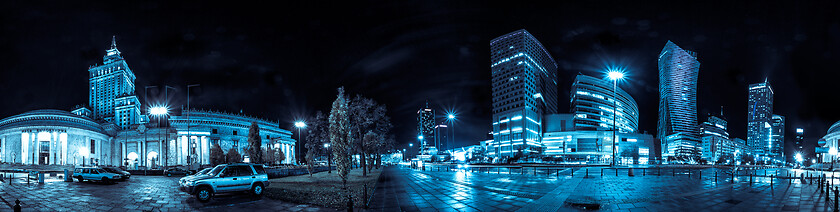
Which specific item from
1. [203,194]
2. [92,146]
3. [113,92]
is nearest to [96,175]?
[203,194]

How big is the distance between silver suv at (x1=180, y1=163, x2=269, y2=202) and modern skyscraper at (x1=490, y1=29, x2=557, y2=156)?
4407 inches

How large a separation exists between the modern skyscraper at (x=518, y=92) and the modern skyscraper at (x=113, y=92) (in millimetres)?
122216

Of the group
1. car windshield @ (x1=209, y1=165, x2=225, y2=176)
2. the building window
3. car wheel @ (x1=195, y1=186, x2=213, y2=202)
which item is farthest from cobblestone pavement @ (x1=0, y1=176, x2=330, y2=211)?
the building window

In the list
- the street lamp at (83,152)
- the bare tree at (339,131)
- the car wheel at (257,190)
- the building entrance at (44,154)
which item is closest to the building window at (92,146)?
the street lamp at (83,152)

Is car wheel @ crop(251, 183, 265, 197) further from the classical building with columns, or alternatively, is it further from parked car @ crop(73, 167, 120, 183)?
the classical building with columns

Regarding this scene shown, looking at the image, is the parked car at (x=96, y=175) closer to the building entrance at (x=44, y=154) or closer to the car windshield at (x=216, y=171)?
the car windshield at (x=216, y=171)

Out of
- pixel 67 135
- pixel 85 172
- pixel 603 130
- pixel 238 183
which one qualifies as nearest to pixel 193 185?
pixel 238 183

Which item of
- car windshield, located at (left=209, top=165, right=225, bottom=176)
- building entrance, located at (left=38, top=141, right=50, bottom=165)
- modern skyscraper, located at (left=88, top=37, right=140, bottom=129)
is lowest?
building entrance, located at (left=38, top=141, right=50, bottom=165)

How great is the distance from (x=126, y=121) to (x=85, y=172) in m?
125

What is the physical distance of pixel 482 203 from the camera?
14.3m

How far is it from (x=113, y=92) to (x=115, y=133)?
39390 millimetres

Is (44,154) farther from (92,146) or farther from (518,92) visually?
(518,92)

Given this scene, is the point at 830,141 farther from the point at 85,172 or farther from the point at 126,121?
the point at 126,121

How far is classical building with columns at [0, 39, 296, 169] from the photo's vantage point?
278ft
